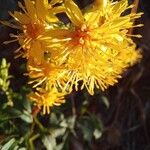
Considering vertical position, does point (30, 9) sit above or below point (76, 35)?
above

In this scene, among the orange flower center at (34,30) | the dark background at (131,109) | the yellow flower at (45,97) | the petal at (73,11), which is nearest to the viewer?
the petal at (73,11)

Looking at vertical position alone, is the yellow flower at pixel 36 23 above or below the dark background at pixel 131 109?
above

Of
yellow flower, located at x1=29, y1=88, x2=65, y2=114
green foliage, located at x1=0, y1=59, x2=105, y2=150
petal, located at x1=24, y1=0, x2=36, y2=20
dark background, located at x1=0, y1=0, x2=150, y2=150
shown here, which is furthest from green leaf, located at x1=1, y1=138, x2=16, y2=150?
dark background, located at x1=0, y1=0, x2=150, y2=150

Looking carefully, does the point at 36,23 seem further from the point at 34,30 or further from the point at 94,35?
the point at 94,35

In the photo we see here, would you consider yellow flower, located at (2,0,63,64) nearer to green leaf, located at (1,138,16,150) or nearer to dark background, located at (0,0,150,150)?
green leaf, located at (1,138,16,150)

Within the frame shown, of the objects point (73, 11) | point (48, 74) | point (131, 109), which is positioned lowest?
point (131, 109)

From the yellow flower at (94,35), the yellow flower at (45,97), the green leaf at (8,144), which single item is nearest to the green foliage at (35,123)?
the green leaf at (8,144)

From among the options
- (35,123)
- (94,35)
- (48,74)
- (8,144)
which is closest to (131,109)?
(35,123)

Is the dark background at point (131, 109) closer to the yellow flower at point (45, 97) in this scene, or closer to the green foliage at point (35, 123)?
the green foliage at point (35, 123)

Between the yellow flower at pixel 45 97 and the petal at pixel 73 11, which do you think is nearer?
the petal at pixel 73 11

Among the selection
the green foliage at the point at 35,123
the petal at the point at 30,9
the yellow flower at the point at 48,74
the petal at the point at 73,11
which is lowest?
the green foliage at the point at 35,123
